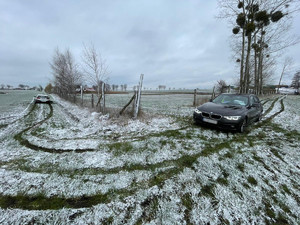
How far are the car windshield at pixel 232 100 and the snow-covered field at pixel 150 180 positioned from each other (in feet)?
5.34

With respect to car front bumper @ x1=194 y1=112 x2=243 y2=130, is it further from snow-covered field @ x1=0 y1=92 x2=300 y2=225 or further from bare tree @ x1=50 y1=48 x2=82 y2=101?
bare tree @ x1=50 y1=48 x2=82 y2=101

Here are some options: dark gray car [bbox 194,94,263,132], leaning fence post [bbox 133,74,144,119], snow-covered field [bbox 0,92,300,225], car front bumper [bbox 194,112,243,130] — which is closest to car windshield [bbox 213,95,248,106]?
dark gray car [bbox 194,94,263,132]

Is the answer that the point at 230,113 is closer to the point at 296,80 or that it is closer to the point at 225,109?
the point at 225,109

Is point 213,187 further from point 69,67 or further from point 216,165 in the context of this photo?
point 69,67

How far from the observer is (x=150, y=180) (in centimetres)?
246

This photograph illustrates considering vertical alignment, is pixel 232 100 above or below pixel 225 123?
above

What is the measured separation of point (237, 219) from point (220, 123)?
3336mm

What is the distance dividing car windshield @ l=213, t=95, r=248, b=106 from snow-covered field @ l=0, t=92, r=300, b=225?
1.63 metres

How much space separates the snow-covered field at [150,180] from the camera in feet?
6.07

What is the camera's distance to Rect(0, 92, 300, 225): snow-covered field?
72.9 inches

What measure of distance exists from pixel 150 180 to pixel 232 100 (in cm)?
515

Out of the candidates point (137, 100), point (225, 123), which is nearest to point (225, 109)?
point (225, 123)

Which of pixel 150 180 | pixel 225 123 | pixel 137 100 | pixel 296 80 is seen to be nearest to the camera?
pixel 150 180

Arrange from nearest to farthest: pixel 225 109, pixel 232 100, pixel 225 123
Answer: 1. pixel 225 123
2. pixel 225 109
3. pixel 232 100
